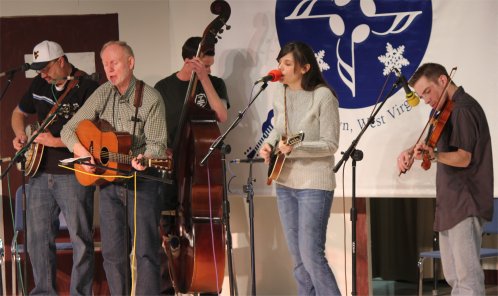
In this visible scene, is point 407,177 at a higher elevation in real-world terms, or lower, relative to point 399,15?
lower

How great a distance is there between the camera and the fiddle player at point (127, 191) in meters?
5.07

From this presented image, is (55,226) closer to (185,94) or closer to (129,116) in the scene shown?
(129,116)

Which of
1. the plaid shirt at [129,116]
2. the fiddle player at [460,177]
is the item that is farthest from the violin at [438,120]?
the plaid shirt at [129,116]

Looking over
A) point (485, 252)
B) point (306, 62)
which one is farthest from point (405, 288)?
point (306, 62)

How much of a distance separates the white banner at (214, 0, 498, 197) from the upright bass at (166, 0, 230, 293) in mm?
497

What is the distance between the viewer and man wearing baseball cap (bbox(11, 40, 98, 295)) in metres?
Result: 5.29

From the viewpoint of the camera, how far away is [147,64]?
664 centimetres

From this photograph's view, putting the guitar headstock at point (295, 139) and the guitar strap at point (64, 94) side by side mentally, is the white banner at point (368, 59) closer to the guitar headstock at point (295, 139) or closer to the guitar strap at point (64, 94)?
the guitar headstock at point (295, 139)

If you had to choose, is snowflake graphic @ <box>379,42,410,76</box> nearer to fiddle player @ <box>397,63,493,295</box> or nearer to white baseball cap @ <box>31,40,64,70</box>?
fiddle player @ <box>397,63,493,295</box>

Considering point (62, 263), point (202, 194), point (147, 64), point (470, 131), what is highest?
point (147, 64)

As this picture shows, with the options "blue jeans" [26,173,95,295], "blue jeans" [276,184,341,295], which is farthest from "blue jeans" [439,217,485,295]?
"blue jeans" [26,173,95,295]

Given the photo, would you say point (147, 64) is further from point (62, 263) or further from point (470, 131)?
point (470, 131)

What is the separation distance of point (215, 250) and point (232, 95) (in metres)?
1.39

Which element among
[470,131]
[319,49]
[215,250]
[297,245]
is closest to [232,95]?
[319,49]
